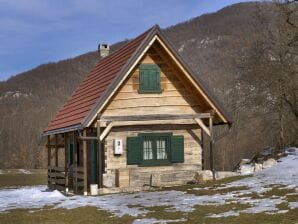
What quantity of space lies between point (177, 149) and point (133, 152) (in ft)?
6.40

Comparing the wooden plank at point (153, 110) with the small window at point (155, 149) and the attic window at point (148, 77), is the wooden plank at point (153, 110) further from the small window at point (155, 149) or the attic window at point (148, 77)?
the small window at point (155, 149)

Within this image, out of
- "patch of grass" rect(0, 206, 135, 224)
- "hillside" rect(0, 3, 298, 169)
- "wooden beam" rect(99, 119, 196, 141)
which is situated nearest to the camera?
"patch of grass" rect(0, 206, 135, 224)

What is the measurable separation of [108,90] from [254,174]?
6.83m

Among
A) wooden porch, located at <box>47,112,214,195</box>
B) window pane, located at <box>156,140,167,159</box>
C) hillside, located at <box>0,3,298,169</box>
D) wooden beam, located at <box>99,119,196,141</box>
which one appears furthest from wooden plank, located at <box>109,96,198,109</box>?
hillside, located at <box>0,3,298,169</box>

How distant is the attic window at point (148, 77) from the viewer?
20.7m

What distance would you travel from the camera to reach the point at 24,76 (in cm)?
13112

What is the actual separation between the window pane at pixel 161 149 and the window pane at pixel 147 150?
0.31 meters

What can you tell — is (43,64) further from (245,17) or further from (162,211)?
(162,211)

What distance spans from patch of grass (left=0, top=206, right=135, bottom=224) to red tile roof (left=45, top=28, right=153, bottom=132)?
4.94m

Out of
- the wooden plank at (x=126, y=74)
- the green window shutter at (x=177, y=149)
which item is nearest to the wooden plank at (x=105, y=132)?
the wooden plank at (x=126, y=74)

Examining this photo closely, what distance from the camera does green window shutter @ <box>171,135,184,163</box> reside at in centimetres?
2117

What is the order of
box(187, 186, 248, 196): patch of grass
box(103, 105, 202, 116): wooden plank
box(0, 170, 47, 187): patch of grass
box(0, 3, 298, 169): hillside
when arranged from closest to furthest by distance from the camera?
box(187, 186, 248, 196): patch of grass, box(103, 105, 202, 116): wooden plank, box(0, 3, 298, 169): hillside, box(0, 170, 47, 187): patch of grass

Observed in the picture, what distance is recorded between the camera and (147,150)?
2100 centimetres

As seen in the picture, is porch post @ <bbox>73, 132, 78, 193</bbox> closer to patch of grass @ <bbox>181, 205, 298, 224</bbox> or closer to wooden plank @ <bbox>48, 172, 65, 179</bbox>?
wooden plank @ <bbox>48, 172, 65, 179</bbox>
